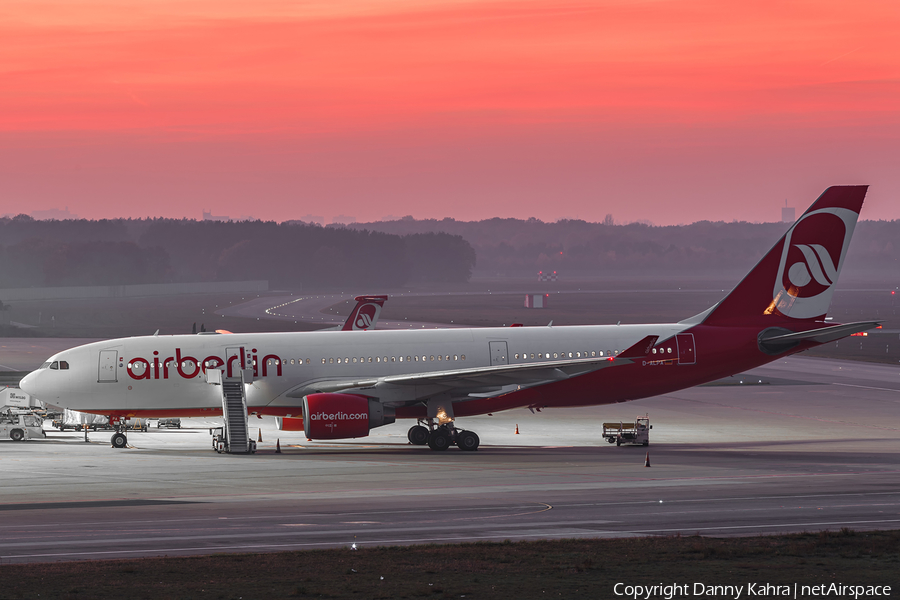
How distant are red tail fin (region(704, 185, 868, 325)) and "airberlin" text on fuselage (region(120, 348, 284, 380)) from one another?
1812 cm

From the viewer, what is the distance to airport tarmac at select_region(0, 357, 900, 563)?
859 inches

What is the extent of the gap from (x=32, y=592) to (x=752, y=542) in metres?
12.8

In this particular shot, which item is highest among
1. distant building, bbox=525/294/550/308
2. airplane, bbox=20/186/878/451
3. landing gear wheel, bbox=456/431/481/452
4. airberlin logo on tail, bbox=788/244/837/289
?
distant building, bbox=525/294/550/308

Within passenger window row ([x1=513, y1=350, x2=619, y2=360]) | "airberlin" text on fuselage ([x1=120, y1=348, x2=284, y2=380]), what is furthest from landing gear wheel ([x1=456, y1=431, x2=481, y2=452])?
"airberlin" text on fuselage ([x1=120, y1=348, x2=284, y2=380])

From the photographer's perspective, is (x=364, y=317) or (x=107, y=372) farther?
(x=364, y=317)

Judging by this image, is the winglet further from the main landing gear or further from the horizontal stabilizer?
the main landing gear

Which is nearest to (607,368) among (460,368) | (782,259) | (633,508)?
(460,368)

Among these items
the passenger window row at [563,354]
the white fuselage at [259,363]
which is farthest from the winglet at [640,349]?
the white fuselage at [259,363]

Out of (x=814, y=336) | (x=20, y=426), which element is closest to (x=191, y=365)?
(x=20, y=426)

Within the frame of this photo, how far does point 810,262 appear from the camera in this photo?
4228 centimetres

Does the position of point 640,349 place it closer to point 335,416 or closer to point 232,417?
point 335,416

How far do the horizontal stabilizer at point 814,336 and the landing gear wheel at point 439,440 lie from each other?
12987 millimetres

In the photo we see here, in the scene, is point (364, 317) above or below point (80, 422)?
above

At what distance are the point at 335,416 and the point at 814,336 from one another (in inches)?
721
